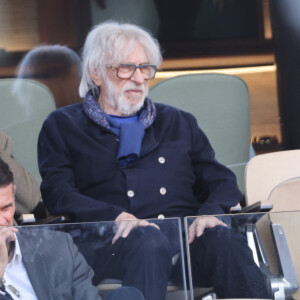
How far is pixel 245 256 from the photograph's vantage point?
199cm

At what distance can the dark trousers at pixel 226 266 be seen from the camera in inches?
75.4

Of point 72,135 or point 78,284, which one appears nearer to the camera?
point 78,284

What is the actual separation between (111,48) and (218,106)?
36.8 inches

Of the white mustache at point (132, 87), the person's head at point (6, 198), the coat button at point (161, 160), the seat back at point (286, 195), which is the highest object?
the white mustache at point (132, 87)

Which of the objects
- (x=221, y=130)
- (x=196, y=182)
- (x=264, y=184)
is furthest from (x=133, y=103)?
(x=221, y=130)

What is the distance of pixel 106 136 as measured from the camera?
3121 mm

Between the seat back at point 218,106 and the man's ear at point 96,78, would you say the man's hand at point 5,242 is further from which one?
the seat back at point 218,106

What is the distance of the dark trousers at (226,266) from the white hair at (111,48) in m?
1.39

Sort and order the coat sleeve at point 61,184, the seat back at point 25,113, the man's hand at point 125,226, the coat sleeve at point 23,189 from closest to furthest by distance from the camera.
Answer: the man's hand at point 125,226 < the coat sleeve at point 61,184 < the coat sleeve at point 23,189 < the seat back at point 25,113

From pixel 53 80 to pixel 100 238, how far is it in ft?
7.90

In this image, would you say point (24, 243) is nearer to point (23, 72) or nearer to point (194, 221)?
point (194, 221)

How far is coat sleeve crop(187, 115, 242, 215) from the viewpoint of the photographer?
3.04m

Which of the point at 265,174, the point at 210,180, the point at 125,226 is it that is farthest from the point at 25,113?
the point at 125,226

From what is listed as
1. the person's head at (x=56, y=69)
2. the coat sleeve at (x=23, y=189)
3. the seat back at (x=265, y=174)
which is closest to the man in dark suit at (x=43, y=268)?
the coat sleeve at (x=23, y=189)
